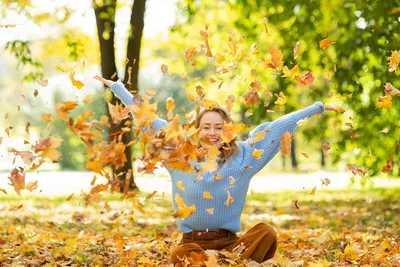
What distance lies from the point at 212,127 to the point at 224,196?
1.57ft

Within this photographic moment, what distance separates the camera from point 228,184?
4809 millimetres

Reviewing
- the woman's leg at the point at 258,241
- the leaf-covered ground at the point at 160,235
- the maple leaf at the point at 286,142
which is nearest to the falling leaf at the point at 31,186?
the leaf-covered ground at the point at 160,235

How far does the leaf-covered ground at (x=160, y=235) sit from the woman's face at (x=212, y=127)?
60cm

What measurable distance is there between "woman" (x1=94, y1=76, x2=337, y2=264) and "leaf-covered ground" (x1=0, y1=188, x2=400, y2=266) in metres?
0.16

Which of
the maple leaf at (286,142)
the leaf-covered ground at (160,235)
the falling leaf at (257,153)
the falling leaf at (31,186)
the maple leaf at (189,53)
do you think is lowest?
the leaf-covered ground at (160,235)

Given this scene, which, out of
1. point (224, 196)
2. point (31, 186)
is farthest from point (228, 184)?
point (31, 186)

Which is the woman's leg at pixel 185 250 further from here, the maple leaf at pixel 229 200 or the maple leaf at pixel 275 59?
the maple leaf at pixel 275 59

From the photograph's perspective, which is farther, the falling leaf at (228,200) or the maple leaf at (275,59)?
the maple leaf at (275,59)

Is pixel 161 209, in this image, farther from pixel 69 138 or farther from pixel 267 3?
pixel 69 138

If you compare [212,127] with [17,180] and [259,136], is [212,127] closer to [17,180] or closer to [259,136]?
[259,136]

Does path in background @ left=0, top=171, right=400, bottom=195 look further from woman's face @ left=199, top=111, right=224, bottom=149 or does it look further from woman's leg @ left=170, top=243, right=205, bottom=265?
woman's leg @ left=170, top=243, right=205, bottom=265

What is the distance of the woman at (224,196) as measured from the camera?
4.77 metres

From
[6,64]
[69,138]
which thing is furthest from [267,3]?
[6,64]

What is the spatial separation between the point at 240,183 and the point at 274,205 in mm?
8525
